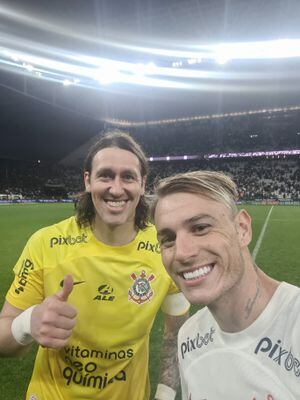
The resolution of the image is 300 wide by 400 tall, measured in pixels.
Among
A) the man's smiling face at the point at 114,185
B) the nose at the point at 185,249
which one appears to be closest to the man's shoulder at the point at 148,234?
the man's smiling face at the point at 114,185

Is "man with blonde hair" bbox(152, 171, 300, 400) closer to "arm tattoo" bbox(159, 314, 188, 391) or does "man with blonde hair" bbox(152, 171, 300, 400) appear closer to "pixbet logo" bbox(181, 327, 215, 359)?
"pixbet logo" bbox(181, 327, 215, 359)

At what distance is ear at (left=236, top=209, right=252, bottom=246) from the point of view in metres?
1.51

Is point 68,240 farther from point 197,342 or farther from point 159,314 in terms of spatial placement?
point 159,314

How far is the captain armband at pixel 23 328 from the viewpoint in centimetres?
179

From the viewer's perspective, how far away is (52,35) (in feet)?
80.5

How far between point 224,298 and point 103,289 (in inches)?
42.1

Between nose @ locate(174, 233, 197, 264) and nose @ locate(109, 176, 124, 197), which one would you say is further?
nose @ locate(109, 176, 124, 197)

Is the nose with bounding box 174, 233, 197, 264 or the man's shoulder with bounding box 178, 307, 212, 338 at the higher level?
the nose with bounding box 174, 233, 197, 264

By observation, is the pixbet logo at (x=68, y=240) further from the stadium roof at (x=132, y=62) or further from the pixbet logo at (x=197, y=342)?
the stadium roof at (x=132, y=62)

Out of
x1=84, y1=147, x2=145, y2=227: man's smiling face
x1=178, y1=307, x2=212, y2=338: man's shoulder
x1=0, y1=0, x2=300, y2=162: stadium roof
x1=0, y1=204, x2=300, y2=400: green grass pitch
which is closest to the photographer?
x1=178, y1=307, x2=212, y2=338: man's shoulder

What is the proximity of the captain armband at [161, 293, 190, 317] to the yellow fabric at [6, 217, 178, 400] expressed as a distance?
0.41 feet

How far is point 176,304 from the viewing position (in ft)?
8.20

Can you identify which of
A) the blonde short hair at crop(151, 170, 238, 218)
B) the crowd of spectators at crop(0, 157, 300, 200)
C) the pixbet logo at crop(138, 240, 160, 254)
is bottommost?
the crowd of spectators at crop(0, 157, 300, 200)

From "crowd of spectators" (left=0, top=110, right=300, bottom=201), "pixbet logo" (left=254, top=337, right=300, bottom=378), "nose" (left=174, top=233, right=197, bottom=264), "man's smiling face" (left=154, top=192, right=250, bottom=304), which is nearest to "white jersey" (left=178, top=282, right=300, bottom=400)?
"pixbet logo" (left=254, top=337, right=300, bottom=378)
